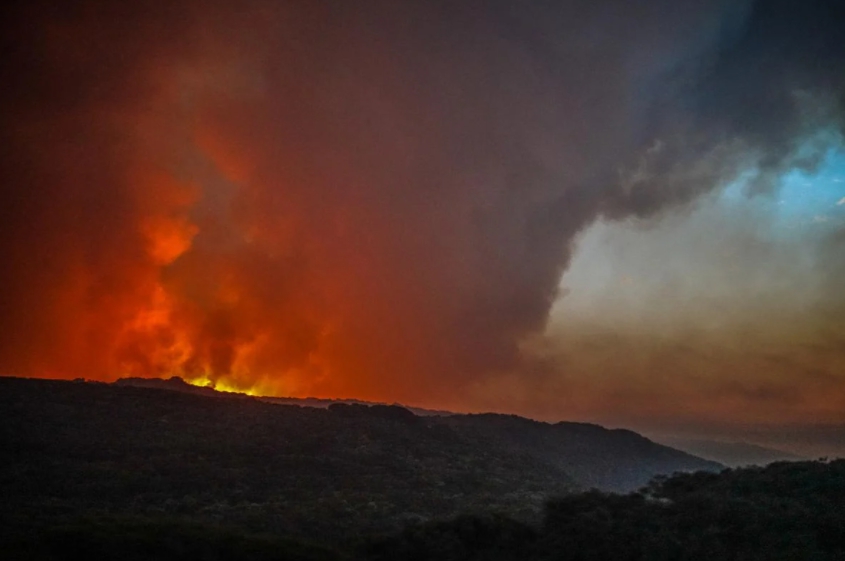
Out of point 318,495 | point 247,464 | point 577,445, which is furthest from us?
point 577,445

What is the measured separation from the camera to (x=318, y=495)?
53344 mm

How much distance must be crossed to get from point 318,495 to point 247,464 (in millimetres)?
11953

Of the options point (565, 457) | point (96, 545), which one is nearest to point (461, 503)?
point (96, 545)

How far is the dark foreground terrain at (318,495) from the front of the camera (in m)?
35.2

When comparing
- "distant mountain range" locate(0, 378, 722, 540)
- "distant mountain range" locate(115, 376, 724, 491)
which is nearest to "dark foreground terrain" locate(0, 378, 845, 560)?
"distant mountain range" locate(0, 378, 722, 540)

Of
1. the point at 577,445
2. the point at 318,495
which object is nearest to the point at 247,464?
the point at 318,495

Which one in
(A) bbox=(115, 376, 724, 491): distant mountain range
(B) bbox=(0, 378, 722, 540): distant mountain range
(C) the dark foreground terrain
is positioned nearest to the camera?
(C) the dark foreground terrain

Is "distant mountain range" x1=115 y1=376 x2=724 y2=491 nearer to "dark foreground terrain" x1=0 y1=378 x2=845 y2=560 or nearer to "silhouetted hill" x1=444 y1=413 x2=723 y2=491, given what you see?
"silhouetted hill" x1=444 y1=413 x2=723 y2=491

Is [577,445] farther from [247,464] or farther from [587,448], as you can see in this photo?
[247,464]

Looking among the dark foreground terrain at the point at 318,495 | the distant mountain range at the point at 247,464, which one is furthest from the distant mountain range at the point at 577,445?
the dark foreground terrain at the point at 318,495

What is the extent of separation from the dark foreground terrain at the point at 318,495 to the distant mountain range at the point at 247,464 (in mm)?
273

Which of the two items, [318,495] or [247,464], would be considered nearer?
[318,495]

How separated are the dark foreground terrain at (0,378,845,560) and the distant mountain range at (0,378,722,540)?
27 cm

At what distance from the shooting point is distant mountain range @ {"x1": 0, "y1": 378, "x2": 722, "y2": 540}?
45.4m
